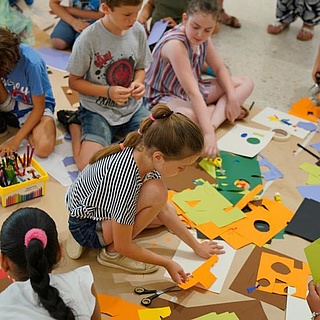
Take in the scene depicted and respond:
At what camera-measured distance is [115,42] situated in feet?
6.45

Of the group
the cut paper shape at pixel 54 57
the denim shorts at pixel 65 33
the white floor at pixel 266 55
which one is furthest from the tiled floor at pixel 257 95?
the denim shorts at pixel 65 33

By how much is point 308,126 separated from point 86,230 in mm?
1262

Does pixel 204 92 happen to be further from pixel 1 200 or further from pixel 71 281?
pixel 71 281

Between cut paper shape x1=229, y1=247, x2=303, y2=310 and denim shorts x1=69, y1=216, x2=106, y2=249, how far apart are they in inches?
17.1

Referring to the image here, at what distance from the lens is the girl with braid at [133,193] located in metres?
1.40

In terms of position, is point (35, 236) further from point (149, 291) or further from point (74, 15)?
point (74, 15)

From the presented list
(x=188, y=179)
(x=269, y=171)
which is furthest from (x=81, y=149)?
(x=269, y=171)

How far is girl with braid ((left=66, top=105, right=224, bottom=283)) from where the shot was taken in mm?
1400

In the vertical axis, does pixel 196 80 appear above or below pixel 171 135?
below

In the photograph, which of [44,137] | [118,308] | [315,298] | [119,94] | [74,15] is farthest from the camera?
[74,15]

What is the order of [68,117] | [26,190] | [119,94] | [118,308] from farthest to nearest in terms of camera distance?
[68,117], [119,94], [26,190], [118,308]

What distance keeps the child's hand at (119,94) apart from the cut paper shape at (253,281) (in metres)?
0.73

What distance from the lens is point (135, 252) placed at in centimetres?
150

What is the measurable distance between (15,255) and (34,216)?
3.4 inches
